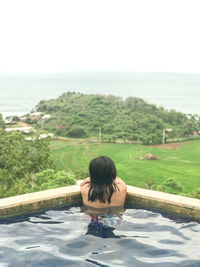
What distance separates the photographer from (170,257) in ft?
8.89

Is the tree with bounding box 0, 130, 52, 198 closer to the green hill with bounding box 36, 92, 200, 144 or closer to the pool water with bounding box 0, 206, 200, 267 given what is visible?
the pool water with bounding box 0, 206, 200, 267

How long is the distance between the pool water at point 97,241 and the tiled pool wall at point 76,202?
0.31 feet

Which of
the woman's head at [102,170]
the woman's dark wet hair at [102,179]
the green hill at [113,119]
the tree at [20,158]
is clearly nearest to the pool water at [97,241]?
the woman's dark wet hair at [102,179]

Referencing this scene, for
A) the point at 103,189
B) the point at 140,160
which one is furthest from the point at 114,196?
the point at 140,160

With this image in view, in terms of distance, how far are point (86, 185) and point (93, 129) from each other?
53.0m

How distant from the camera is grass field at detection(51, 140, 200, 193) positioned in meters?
29.5

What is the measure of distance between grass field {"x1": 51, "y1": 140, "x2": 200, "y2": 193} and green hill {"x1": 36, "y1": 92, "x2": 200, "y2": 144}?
14.1 ft

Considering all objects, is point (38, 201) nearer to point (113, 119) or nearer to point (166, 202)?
point (166, 202)

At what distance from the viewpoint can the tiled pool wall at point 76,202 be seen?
3636 mm

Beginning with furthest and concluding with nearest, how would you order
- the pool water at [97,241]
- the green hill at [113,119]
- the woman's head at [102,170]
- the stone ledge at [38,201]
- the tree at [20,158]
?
the green hill at [113,119], the tree at [20,158], the stone ledge at [38,201], the woman's head at [102,170], the pool water at [97,241]

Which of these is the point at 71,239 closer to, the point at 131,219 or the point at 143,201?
the point at 131,219

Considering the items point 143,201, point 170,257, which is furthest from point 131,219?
point 170,257

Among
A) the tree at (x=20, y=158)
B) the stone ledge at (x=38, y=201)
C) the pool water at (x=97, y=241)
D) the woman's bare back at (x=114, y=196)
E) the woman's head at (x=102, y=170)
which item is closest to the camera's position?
the pool water at (x=97, y=241)

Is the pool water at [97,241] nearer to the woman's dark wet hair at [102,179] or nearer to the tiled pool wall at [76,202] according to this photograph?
the tiled pool wall at [76,202]
